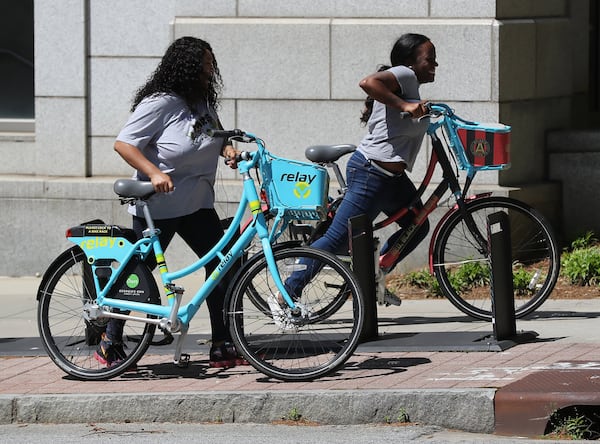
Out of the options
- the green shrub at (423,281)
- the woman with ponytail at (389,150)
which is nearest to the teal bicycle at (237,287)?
the woman with ponytail at (389,150)

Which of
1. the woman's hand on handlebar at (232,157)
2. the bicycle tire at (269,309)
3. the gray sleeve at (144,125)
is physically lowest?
the bicycle tire at (269,309)

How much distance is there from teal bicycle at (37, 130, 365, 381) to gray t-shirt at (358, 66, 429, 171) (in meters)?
1.08

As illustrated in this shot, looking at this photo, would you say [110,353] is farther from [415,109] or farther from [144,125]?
[415,109]

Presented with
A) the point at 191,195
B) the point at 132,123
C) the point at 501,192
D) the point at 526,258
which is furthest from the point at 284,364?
the point at 501,192

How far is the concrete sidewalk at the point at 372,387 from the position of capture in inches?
269

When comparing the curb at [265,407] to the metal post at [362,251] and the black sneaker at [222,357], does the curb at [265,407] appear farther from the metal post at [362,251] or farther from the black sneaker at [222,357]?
the metal post at [362,251]

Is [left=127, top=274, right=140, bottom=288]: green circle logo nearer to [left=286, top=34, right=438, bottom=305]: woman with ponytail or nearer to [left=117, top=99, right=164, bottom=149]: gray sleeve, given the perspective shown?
[left=117, top=99, right=164, bottom=149]: gray sleeve

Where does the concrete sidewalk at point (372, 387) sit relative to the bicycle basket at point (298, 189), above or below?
below

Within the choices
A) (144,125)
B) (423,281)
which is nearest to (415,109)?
(144,125)

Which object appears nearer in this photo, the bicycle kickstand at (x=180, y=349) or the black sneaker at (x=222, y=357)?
the bicycle kickstand at (x=180, y=349)

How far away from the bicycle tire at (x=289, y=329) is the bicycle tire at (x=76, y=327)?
540 millimetres

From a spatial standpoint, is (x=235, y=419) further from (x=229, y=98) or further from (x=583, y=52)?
(x=583, y=52)

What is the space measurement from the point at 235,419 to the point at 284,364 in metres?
0.56

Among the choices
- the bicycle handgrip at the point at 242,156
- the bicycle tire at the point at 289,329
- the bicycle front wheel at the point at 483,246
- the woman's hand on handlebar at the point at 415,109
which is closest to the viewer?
the bicycle tire at the point at 289,329
